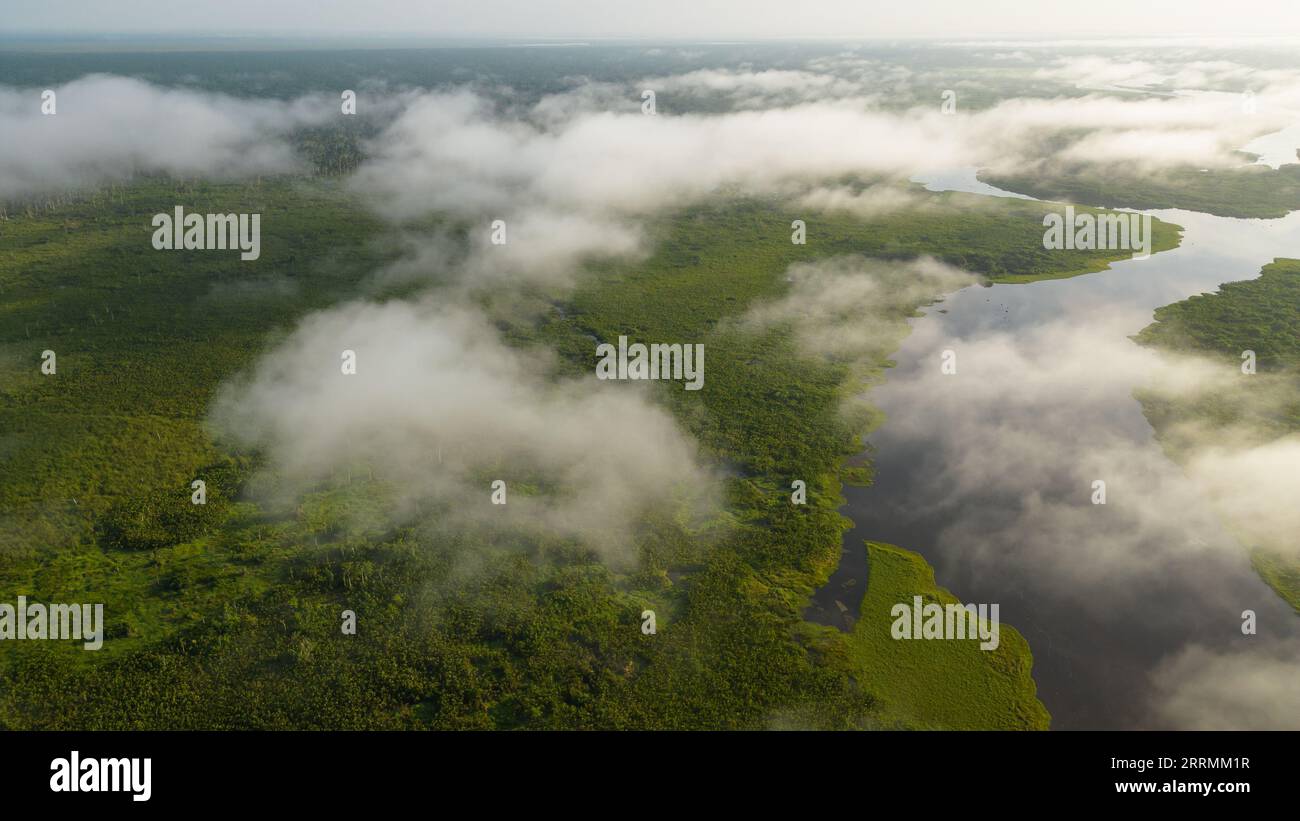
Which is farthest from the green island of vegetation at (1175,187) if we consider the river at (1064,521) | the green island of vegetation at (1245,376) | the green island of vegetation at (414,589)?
the green island of vegetation at (414,589)

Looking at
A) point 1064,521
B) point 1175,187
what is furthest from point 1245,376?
point 1175,187

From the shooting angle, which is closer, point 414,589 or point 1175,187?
point 414,589

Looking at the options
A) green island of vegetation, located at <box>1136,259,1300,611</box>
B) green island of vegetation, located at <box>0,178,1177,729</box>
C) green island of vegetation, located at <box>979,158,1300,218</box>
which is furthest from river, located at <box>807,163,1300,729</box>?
green island of vegetation, located at <box>979,158,1300,218</box>

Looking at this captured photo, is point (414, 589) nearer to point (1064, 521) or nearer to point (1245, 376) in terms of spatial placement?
point (1064, 521)

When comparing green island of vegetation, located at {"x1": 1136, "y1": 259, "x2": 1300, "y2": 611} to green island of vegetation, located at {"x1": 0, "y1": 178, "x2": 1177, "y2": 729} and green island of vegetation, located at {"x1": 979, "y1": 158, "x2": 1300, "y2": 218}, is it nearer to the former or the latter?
green island of vegetation, located at {"x1": 0, "y1": 178, "x2": 1177, "y2": 729}

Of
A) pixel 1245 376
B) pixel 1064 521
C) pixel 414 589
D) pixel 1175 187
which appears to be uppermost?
pixel 1175 187

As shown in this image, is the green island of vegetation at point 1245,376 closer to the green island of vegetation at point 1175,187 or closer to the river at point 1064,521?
the river at point 1064,521
